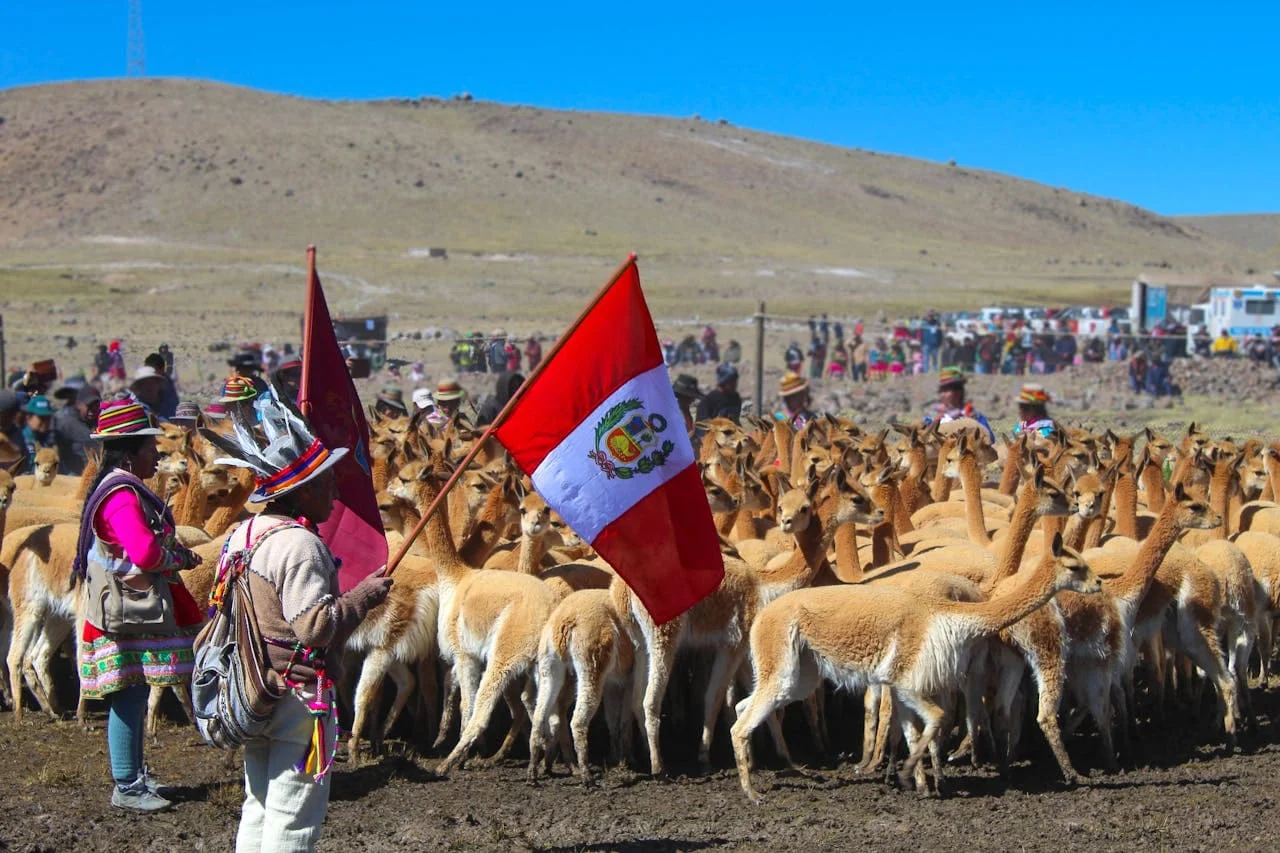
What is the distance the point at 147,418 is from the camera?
6844 millimetres

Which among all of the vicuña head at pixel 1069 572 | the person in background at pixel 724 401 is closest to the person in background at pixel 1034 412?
the person in background at pixel 724 401

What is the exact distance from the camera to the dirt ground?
23.2 ft

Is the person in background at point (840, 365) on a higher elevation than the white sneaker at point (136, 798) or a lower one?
higher

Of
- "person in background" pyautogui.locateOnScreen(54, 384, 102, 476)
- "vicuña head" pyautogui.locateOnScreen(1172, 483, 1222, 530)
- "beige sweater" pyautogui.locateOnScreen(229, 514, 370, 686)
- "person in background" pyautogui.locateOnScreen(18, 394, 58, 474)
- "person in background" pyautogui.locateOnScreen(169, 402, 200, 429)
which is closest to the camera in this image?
"beige sweater" pyautogui.locateOnScreen(229, 514, 370, 686)

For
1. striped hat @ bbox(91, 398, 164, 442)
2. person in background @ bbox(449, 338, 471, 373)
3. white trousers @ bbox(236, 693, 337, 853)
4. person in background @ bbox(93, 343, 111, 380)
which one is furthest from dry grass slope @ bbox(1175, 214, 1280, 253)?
white trousers @ bbox(236, 693, 337, 853)

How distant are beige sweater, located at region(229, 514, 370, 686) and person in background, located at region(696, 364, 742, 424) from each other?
34.7 ft

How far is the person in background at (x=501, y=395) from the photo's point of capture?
1382 cm

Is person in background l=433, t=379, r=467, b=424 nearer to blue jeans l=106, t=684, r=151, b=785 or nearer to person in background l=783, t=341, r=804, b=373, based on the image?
blue jeans l=106, t=684, r=151, b=785

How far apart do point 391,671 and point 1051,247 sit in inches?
4896

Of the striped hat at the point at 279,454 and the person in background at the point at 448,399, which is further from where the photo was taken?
the person in background at the point at 448,399

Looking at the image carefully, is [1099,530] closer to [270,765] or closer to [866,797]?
[866,797]

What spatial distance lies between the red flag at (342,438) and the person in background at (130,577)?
716 mm

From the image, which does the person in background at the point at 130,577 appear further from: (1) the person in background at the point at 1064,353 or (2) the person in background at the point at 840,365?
(1) the person in background at the point at 1064,353

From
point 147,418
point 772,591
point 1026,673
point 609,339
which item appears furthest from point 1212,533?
point 147,418
